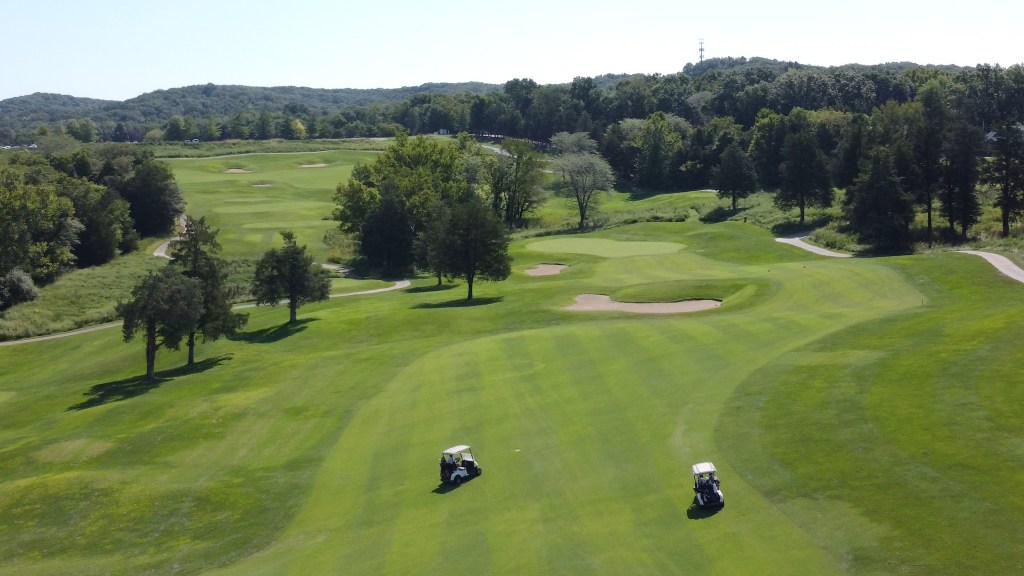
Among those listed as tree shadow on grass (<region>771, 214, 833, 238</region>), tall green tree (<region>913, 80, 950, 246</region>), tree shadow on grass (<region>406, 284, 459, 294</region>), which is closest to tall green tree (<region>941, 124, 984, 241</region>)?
tall green tree (<region>913, 80, 950, 246</region>)

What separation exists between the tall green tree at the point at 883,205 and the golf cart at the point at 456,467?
211 ft

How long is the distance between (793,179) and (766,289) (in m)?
48.4

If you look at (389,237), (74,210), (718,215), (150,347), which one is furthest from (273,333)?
(718,215)

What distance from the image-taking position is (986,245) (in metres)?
72.0

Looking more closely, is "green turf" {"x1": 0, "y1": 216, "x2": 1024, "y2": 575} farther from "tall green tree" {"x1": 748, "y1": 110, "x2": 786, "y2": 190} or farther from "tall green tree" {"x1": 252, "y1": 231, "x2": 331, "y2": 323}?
"tall green tree" {"x1": 748, "y1": 110, "x2": 786, "y2": 190}

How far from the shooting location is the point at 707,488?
24.0m

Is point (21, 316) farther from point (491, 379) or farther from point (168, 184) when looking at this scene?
point (491, 379)

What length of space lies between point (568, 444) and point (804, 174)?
81131mm

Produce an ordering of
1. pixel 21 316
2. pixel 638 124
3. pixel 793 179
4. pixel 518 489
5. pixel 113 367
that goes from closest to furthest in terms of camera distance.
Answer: pixel 518 489, pixel 113 367, pixel 21 316, pixel 793 179, pixel 638 124

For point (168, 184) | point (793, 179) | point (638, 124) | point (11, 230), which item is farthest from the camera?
point (638, 124)

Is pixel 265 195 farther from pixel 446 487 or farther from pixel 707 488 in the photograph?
pixel 707 488

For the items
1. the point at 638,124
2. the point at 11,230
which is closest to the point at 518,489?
the point at 11,230

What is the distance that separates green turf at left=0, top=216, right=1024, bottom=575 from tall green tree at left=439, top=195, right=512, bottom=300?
13.4m

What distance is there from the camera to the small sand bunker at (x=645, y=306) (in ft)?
193
